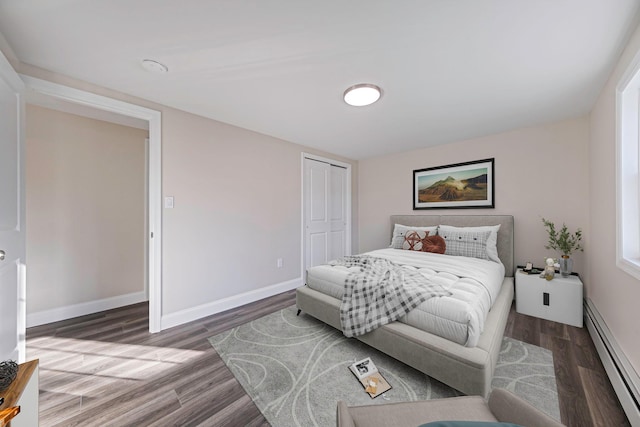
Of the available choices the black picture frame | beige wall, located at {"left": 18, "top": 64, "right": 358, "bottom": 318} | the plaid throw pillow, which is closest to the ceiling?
beige wall, located at {"left": 18, "top": 64, "right": 358, "bottom": 318}

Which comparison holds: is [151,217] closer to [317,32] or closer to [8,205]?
[8,205]

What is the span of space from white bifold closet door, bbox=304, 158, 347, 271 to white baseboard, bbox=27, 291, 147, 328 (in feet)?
7.70

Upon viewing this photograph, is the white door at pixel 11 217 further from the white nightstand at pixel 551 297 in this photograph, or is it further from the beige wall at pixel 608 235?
the white nightstand at pixel 551 297

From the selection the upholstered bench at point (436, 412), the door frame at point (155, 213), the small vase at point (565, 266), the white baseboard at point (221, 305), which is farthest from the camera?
the small vase at point (565, 266)

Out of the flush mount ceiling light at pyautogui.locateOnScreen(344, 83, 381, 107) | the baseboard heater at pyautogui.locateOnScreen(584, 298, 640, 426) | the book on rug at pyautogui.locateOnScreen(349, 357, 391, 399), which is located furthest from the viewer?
the flush mount ceiling light at pyautogui.locateOnScreen(344, 83, 381, 107)

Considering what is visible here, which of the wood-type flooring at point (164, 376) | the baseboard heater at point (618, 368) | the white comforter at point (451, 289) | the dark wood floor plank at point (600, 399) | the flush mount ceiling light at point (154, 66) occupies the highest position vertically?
the flush mount ceiling light at point (154, 66)

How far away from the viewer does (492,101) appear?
7.46 feet

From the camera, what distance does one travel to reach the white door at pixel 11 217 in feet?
4.27

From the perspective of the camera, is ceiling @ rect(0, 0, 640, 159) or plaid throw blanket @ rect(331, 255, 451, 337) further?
plaid throw blanket @ rect(331, 255, 451, 337)

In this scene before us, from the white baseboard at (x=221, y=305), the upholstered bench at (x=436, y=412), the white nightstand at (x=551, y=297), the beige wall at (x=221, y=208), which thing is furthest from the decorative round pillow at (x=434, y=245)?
the upholstered bench at (x=436, y=412)

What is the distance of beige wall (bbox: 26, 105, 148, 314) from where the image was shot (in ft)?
7.89

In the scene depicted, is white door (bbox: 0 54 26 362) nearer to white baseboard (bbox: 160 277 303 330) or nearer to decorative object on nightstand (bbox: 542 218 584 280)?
white baseboard (bbox: 160 277 303 330)

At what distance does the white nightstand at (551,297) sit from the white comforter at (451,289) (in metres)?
0.30

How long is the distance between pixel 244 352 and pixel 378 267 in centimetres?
142
